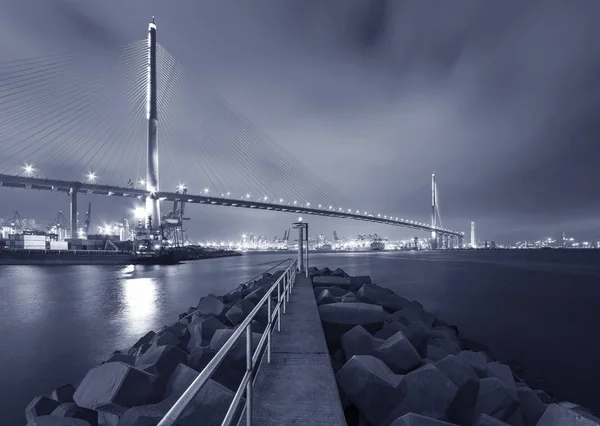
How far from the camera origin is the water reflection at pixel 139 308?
1215 centimetres

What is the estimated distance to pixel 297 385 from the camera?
11.2 ft

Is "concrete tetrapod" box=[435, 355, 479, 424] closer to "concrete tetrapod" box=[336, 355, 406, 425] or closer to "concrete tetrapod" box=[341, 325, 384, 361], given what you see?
"concrete tetrapod" box=[336, 355, 406, 425]

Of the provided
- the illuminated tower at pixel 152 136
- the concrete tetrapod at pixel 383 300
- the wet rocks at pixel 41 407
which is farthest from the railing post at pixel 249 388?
the illuminated tower at pixel 152 136

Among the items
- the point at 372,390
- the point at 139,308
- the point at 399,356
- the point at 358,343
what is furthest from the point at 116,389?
the point at 139,308

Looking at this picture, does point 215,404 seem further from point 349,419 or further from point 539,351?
point 539,351

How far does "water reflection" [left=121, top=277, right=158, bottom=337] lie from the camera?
39.8 feet

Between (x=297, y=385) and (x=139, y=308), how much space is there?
48.0 feet

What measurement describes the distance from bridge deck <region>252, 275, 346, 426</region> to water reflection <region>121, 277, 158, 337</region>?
8459 mm

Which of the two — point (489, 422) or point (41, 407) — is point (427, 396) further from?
point (41, 407)

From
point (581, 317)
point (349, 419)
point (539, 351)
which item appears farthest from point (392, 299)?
point (581, 317)

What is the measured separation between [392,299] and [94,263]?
55.0 m

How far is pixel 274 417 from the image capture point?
112 inches

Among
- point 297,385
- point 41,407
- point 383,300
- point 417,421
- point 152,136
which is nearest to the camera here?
point 417,421

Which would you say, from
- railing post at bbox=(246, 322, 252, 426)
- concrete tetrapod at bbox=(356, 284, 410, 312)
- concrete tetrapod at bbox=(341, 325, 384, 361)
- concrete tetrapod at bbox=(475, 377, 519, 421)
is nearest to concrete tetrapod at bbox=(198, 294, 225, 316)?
concrete tetrapod at bbox=(356, 284, 410, 312)
